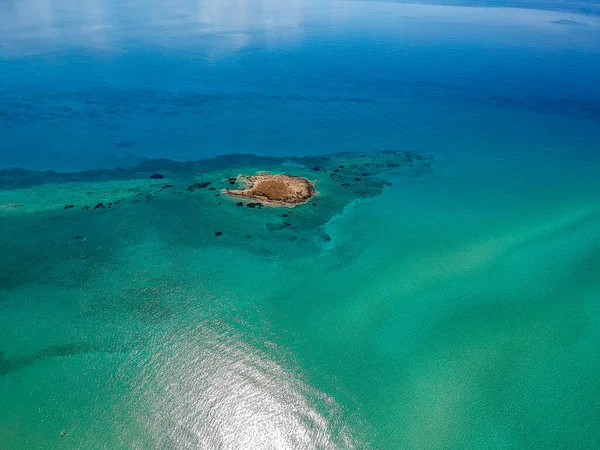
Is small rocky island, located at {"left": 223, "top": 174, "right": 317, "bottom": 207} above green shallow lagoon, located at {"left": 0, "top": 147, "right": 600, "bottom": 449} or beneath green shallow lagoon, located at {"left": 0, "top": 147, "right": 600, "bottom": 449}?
above

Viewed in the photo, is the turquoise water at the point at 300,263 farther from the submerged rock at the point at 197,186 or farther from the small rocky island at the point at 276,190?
the small rocky island at the point at 276,190

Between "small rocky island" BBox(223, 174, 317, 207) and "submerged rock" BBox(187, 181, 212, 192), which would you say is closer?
"small rocky island" BBox(223, 174, 317, 207)

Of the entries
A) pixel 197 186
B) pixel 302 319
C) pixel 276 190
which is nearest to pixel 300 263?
pixel 302 319

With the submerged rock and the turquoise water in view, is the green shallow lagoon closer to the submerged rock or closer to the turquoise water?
the turquoise water

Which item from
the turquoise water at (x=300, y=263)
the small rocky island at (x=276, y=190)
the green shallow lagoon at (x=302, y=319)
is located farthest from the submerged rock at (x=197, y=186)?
the small rocky island at (x=276, y=190)

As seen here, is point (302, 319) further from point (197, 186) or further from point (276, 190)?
point (197, 186)

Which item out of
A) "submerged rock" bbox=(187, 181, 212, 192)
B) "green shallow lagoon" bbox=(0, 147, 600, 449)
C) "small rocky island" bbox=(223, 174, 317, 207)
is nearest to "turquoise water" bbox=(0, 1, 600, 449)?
"green shallow lagoon" bbox=(0, 147, 600, 449)
